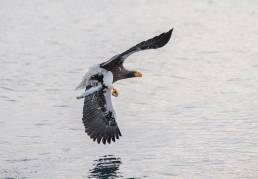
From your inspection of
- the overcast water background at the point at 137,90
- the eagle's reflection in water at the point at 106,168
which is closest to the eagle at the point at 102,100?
the eagle's reflection in water at the point at 106,168

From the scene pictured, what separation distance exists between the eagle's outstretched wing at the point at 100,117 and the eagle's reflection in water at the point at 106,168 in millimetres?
551

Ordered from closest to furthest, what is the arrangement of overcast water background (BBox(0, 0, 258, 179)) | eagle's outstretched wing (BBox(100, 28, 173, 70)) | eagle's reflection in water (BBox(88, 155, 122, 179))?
eagle's outstretched wing (BBox(100, 28, 173, 70)) → eagle's reflection in water (BBox(88, 155, 122, 179)) → overcast water background (BBox(0, 0, 258, 179))

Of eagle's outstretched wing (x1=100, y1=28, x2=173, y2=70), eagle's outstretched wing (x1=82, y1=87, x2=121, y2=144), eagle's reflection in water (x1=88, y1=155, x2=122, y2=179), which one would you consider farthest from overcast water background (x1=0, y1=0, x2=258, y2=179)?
eagle's outstretched wing (x1=100, y1=28, x2=173, y2=70)

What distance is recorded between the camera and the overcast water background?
11.9 meters

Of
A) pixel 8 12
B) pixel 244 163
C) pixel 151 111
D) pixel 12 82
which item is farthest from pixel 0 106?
pixel 8 12

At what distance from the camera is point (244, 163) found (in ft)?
38.7

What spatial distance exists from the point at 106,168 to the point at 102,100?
1.02m

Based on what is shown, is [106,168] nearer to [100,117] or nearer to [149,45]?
[100,117]

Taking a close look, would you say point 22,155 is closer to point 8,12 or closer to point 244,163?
point 244,163

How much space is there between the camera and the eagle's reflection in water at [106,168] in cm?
1137

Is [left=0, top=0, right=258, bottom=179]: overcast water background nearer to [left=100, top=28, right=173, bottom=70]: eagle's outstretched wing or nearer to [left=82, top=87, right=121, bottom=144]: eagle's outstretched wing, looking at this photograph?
[left=82, top=87, right=121, bottom=144]: eagle's outstretched wing

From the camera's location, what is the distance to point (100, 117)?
11.2m

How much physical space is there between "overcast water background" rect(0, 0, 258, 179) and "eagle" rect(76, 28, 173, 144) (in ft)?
2.17

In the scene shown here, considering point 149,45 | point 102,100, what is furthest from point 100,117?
point 149,45
